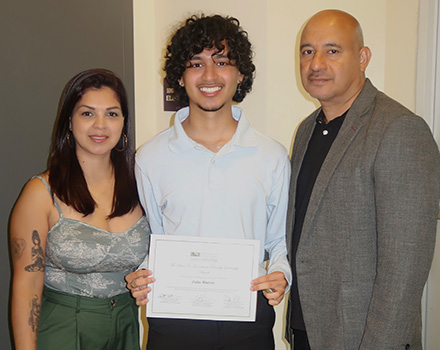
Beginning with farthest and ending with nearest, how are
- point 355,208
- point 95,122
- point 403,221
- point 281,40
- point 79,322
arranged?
point 281,40 < point 95,122 < point 79,322 < point 355,208 < point 403,221

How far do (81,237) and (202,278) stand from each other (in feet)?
1.84

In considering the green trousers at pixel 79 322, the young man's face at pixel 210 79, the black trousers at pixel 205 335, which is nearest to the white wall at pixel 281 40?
the young man's face at pixel 210 79

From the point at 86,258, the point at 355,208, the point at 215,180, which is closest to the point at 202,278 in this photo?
the point at 215,180

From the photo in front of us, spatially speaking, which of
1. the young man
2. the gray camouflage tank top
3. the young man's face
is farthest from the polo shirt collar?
the gray camouflage tank top

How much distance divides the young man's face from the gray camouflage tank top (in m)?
0.70

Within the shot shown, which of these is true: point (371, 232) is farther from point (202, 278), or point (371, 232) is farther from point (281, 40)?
point (281, 40)

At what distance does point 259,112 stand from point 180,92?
73cm

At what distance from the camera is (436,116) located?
2400 millimetres

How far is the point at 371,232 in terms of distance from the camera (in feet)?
5.21

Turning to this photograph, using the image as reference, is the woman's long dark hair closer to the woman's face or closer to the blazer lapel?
the woman's face

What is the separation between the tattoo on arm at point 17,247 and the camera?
5.86 feet

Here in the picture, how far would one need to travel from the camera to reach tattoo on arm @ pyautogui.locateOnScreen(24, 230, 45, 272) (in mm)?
1792

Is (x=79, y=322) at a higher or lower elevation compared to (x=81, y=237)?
lower

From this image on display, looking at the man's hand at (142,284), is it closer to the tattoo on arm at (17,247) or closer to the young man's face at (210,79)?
the tattoo on arm at (17,247)
